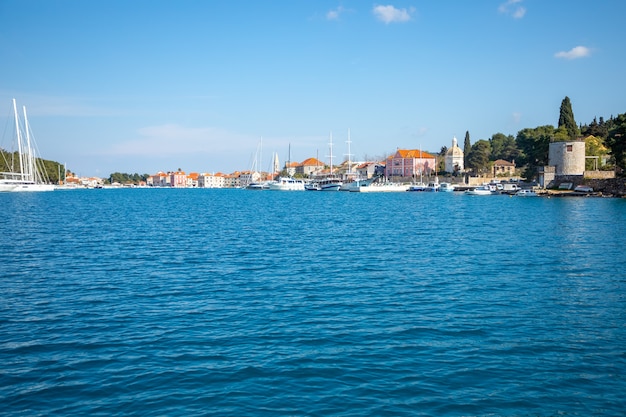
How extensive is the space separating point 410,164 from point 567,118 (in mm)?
45015

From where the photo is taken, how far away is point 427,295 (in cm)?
1302

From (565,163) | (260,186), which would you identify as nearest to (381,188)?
(565,163)

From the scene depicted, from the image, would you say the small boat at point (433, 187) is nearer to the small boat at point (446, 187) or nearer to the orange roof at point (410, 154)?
the small boat at point (446, 187)

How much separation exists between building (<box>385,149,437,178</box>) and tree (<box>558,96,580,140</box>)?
126 feet

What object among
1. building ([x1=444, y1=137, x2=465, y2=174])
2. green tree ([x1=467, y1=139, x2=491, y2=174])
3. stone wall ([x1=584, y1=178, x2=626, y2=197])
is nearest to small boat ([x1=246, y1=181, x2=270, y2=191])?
building ([x1=444, y1=137, x2=465, y2=174])

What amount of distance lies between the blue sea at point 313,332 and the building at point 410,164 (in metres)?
103

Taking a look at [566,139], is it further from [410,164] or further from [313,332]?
[313,332]

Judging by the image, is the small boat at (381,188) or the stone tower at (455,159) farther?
the stone tower at (455,159)

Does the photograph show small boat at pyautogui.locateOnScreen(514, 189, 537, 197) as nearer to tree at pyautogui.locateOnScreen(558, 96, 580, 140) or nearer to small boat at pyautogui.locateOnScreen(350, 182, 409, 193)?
tree at pyautogui.locateOnScreen(558, 96, 580, 140)

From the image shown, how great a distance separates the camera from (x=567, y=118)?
82.5 m

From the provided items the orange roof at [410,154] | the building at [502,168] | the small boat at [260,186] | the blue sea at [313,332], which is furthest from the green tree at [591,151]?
the small boat at [260,186]

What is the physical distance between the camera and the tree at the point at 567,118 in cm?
8144

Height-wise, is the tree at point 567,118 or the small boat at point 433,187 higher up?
the tree at point 567,118

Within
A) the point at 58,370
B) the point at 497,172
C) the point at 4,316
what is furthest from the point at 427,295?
the point at 497,172
